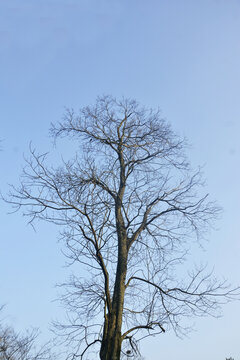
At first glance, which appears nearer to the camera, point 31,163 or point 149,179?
point 31,163

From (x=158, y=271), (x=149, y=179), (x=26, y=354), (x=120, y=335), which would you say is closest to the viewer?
(x=120, y=335)

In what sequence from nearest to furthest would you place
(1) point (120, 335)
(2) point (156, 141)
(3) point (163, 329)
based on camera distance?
1. (1) point (120, 335)
2. (3) point (163, 329)
3. (2) point (156, 141)

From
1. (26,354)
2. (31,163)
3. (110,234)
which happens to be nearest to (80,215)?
(110,234)

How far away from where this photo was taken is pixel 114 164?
9109mm

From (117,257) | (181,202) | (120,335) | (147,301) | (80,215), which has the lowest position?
(120,335)

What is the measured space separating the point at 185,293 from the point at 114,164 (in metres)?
3.23

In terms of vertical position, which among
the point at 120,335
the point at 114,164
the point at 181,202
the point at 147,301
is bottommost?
the point at 120,335

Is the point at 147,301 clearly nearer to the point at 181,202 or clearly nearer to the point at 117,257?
the point at 117,257

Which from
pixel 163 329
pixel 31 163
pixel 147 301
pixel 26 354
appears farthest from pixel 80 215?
pixel 26 354

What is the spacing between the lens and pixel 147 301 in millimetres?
7875

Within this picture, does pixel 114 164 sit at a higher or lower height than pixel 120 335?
higher

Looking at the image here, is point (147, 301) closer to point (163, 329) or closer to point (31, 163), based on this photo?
point (163, 329)

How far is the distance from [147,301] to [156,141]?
3.76 m

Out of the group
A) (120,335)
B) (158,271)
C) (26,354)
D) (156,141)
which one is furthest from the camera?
(26,354)
